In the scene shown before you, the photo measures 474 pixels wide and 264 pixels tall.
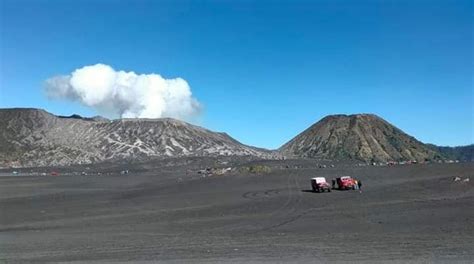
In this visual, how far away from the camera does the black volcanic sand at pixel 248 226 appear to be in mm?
17734

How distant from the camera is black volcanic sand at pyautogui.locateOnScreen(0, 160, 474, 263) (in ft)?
58.2

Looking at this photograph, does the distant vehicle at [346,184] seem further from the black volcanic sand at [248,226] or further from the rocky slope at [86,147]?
the rocky slope at [86,147]

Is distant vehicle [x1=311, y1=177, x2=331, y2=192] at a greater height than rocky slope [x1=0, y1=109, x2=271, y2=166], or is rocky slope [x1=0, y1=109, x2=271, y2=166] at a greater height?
rocky slope [x1=0, y1=109, x2=271, y2=166]

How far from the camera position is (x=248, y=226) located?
Answer: 2631 cm

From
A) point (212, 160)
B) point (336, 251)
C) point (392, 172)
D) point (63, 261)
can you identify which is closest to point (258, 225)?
point (336, 251)

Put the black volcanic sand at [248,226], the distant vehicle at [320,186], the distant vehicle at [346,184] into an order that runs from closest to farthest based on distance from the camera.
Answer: the black volcanic sand at [248,226], the distant vehicle at [320,186], the distant vehicle at [346,184]

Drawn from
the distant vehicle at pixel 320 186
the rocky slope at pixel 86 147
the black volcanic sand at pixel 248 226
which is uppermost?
the rocky slope at pixel 86 147

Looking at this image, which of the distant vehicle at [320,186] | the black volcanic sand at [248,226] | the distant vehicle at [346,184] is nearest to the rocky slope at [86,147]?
the distant vehicle at [346,184]

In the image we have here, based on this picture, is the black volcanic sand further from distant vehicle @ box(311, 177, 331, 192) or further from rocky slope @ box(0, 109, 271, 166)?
rocky slope @ box(0, 109, 271, 166)

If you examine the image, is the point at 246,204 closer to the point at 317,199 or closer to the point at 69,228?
the point at 317,199

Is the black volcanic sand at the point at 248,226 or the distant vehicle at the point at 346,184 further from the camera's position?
the distant vehicle at the point at 346,184

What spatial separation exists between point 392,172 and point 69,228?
154 feet

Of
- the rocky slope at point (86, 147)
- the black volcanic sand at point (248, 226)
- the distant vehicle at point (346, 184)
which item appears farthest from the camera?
the rocky slope at point (86, 147)

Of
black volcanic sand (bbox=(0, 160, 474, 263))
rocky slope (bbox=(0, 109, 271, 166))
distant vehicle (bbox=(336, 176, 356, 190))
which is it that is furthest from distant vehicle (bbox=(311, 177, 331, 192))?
rocky slope (bbox=(0, 109, 271, 166))
